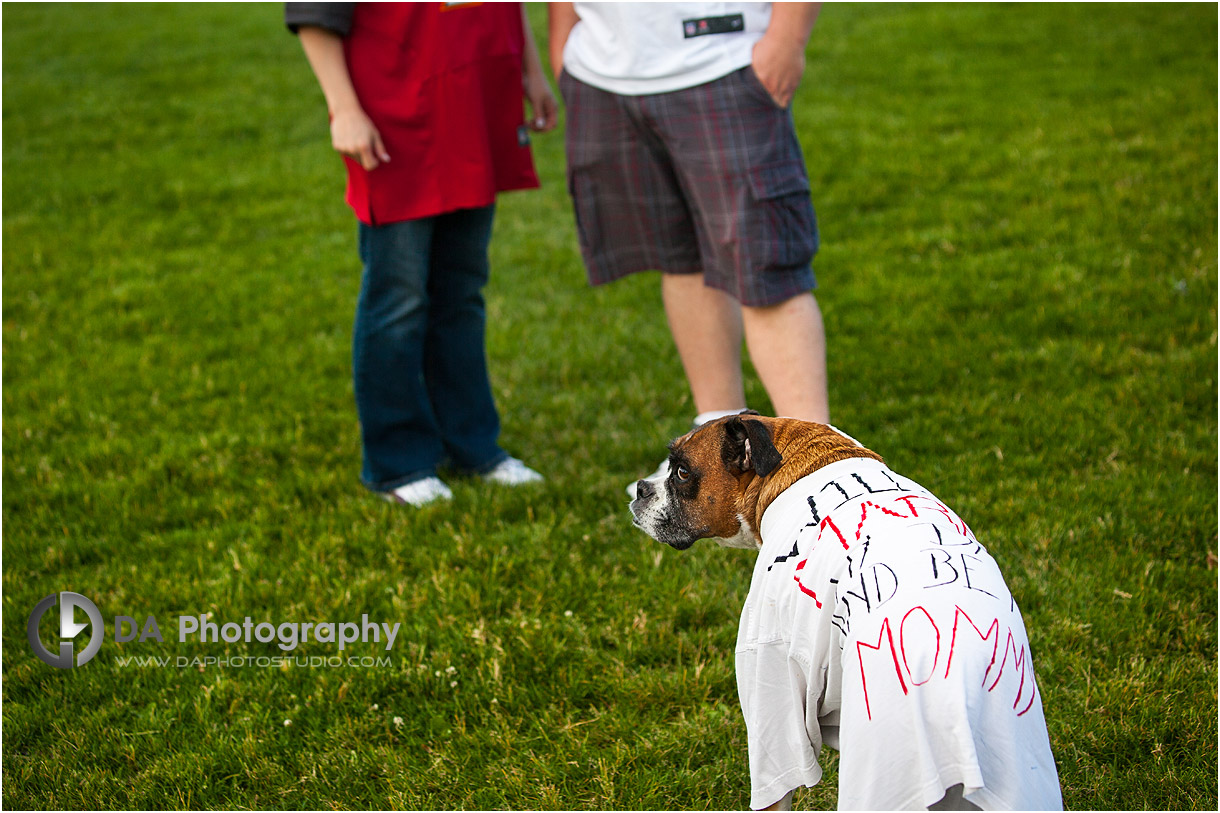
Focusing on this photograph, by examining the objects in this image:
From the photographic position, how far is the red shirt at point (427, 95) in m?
3.40

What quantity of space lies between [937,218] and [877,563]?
5208 millimetres

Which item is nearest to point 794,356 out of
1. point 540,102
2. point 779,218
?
point 779,218

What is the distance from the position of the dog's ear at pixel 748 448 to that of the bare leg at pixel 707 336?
1427 millimetres

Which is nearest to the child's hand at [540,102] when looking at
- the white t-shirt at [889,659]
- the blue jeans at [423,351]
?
the blue jeans at [423,351]

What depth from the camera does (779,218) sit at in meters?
3.26

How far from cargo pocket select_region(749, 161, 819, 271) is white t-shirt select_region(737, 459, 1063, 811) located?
136 cm

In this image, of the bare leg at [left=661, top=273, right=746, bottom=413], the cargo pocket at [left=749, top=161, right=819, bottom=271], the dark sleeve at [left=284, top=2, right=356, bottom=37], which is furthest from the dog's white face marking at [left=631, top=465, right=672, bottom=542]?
the dark sleeve at [left=284, top=2, right=356, bottom=37]

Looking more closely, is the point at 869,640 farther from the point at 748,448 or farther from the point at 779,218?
the point at 779,218

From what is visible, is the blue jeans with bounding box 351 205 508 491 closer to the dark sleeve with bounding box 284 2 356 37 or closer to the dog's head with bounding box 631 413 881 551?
the dark sleeve with bounding box 284 2 356 37

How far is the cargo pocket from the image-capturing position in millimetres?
3216

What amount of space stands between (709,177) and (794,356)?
25.9 inches

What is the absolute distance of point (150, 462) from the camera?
4324 millimetres

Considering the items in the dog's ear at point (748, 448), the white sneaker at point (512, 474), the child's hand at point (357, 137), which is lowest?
the white sneaker at point (512, 474)

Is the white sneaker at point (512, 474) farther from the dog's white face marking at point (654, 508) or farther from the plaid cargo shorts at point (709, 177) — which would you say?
the dog's white face marking at point (654, 508)
